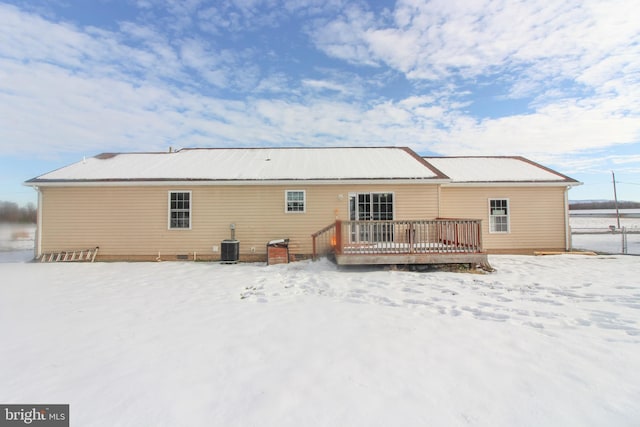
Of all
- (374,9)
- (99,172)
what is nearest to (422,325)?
(374,9)

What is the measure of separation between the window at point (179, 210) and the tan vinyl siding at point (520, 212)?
9911 millimetres

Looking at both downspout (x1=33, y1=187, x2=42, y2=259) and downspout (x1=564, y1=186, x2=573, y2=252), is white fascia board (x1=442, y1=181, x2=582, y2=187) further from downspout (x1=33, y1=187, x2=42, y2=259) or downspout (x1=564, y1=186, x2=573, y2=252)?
downspout (x1=33, y1=187, x2=42, y2=259)

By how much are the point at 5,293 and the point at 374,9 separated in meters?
13.9

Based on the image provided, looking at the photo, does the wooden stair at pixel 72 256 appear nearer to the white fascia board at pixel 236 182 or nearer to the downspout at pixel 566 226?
the white fascia board at pixel 236 182

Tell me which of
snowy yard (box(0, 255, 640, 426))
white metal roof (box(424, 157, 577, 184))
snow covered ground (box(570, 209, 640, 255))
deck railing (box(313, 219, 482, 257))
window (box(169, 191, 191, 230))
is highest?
white metal roof (box(424, 157, 577, 184))

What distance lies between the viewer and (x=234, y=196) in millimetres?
10773

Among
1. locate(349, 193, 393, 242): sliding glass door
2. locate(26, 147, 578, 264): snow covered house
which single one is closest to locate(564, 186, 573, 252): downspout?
locate(26, 147, 578, 264): snow covered house

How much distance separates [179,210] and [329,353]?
9.17 m

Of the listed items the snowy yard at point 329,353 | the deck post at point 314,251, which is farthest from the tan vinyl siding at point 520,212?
the deck post at point 314,251

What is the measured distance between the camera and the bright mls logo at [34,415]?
2439 mm

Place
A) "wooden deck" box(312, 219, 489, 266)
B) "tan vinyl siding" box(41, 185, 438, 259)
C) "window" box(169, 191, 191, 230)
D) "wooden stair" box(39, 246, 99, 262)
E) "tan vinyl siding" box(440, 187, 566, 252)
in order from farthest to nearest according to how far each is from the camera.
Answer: "tan vinyl siding" box(440, 187, 566, 252), "window" box(169, 191, 191, 230), "tan vinyl siding" box(41, 185, 438, 259), "wooden stair" box(39, 246, 99, 262), "wooden deck" box(312, 219, 489, 266)

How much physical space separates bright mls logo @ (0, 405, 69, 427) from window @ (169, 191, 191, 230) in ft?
28.0

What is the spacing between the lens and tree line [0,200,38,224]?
13.3 meters

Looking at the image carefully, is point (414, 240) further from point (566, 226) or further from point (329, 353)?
point (566, 226)
